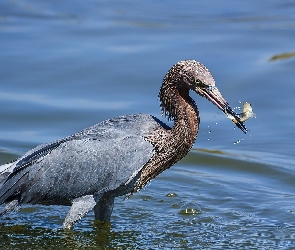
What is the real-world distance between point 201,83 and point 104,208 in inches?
72.1

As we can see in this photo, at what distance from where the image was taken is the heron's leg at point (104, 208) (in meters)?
10.4

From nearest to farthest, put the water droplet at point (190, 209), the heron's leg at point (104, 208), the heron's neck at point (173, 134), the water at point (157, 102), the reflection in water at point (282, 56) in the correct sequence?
1. the heron's neck at point (173, 134)
2. the heron's leg at point (104, 208)
3. the water at point (157, 102)
4. the water droplet at point (190, 209)
5. the reflection in water at point (282, 56)

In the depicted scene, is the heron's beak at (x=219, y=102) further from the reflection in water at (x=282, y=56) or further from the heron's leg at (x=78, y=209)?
the reflection in water at (x=282, y=56)

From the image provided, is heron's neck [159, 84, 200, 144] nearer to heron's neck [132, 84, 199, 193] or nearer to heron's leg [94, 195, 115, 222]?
heron's neck [132, 84, 199, 193]

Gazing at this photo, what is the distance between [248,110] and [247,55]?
7299mm

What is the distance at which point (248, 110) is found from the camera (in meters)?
10.2

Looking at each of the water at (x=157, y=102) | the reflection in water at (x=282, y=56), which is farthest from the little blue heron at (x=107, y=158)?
the reflection in water at (x=282, y=56)

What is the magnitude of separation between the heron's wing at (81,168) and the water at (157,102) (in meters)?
0.57

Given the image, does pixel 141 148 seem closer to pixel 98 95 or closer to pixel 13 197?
pixel 13 197

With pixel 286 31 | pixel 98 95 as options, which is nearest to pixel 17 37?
pixel 98 95

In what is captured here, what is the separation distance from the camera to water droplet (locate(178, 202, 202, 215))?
11.1m

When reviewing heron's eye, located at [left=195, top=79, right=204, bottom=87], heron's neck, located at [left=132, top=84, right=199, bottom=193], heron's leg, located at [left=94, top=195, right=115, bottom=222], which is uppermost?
heron's eye, located at [left=195, top=79, right=204, bottom=87]

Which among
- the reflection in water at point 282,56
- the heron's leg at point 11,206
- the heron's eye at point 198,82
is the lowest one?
the heron's leg at point 11,206

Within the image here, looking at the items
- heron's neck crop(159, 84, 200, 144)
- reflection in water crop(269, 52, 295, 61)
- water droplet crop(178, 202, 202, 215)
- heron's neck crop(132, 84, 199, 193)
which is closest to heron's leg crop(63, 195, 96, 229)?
heron's neck crop(132, 84, 199, 193)
